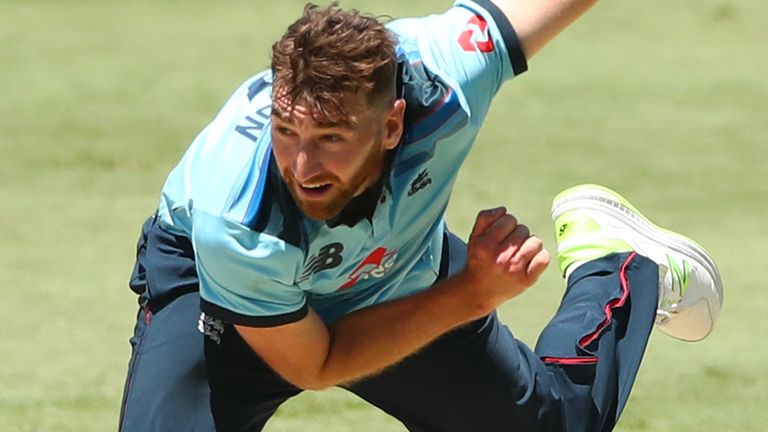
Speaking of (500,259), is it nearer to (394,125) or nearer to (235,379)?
(394,125)

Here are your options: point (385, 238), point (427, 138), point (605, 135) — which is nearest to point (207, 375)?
point (385, 238)

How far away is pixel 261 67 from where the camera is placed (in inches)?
354

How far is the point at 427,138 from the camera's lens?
3930mm

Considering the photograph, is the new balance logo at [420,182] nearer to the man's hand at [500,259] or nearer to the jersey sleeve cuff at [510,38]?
the man's hand at [500,259]

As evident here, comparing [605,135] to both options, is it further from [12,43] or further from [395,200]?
[395,200]

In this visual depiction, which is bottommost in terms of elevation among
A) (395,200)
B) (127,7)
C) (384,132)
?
(127,7)

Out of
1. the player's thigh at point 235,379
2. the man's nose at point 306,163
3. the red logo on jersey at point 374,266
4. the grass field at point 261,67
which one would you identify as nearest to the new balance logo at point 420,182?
the red logo on jersey at point 374,266

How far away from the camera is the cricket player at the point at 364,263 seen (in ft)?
12.1

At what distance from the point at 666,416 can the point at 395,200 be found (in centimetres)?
189

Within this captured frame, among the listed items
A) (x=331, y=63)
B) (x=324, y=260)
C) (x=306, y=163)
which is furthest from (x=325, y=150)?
(x=324, y=260)

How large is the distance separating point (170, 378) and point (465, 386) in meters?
0.82

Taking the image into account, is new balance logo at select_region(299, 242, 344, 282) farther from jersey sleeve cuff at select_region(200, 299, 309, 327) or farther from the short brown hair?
the short brown hair

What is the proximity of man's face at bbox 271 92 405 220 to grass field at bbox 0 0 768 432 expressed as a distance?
71.1 inches

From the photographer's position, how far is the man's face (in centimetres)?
360
